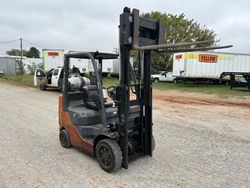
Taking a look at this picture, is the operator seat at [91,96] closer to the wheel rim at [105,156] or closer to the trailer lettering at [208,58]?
the wheel rim at [105,156]

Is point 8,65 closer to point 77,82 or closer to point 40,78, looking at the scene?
point 40,78

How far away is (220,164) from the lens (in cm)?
471

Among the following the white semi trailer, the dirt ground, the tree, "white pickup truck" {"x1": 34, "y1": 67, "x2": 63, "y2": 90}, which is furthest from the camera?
the tree

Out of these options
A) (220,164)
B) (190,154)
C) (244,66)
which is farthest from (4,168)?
(244,66)

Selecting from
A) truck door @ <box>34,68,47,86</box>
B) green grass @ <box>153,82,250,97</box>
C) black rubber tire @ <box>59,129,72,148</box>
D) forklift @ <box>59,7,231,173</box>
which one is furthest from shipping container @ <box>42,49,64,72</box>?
forklift @ <box>59,7,231,173</box>

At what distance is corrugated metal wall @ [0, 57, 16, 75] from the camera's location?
152ft

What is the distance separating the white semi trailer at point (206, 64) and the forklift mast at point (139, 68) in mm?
19554

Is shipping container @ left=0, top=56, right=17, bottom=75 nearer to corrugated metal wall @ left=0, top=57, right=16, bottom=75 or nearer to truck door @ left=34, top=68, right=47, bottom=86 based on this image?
corrugated metal wall @ left=0, top=57, right=16, bottom=75

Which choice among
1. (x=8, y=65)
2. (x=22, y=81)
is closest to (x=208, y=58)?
(x=22, y=81)

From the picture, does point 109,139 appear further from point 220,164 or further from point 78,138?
point 220,164

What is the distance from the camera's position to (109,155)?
4223mm

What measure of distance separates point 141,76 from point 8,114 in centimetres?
657

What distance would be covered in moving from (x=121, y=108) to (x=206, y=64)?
21.4 meters

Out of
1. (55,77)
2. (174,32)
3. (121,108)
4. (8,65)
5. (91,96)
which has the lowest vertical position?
(121,108)
